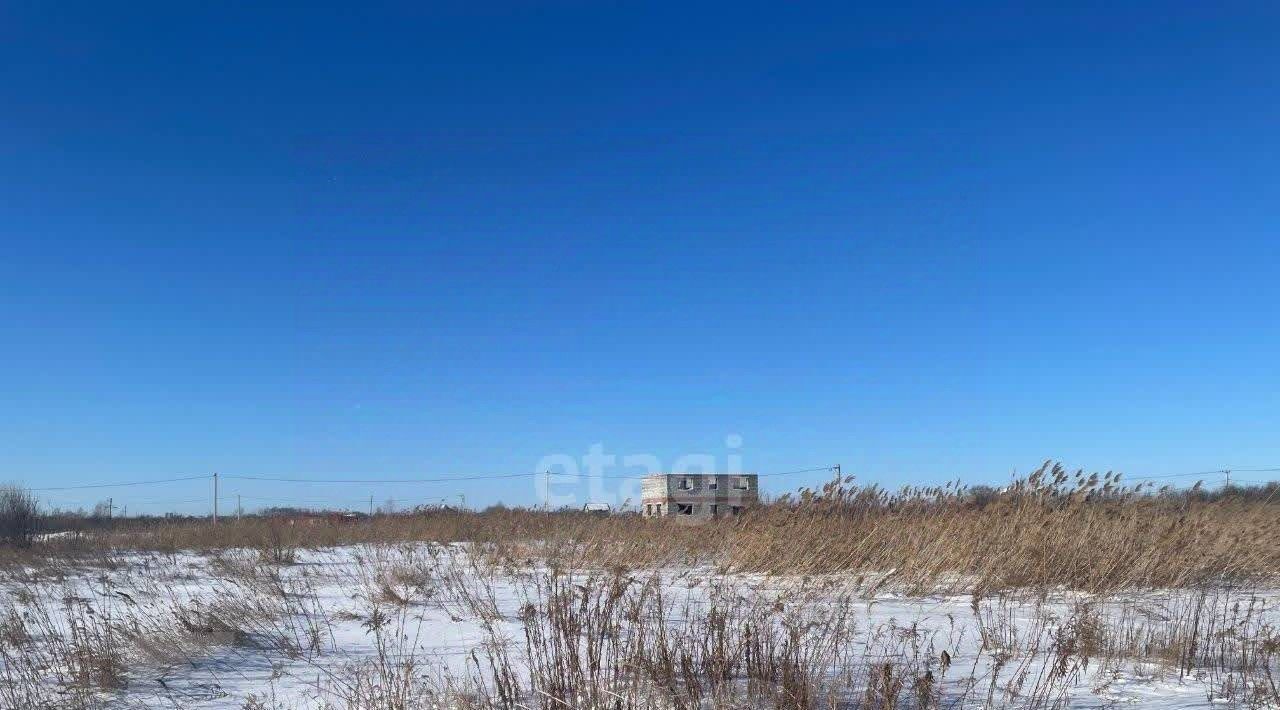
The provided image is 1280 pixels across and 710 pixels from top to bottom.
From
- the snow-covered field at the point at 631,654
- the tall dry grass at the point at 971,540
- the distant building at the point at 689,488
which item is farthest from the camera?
the distant building at the point at 689,488

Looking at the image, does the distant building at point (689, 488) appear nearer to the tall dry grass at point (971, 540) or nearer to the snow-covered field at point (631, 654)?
the tall dry grass at point (971, 540)

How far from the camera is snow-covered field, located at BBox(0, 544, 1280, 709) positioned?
153 inches

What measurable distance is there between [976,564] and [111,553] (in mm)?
13581

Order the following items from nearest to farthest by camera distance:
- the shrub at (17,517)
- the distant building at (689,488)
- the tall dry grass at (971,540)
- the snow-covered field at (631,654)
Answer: the snow-covered field at (631,654) < the tall dry grass at (971,540) < the shrub at (17,517) < the distant building at (689,488)

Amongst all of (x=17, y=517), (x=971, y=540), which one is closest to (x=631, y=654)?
(x=971, y=540)

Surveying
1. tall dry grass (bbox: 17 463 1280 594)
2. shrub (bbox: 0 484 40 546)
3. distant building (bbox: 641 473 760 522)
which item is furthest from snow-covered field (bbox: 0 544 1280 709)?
distant building (bbox: 641 473 760 522)

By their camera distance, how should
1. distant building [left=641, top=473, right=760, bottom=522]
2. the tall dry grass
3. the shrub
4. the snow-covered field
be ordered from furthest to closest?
distant building [left=641, top=473, right=760, bottom=522], the shrub, the tall dry grass, the snow-covered field

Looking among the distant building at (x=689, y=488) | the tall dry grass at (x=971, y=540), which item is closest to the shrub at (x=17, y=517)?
the tall dry grass at (x=971, y=540)

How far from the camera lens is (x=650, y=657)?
161 inches

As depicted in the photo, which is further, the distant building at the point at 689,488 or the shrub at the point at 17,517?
the distant building at the point at 689,488

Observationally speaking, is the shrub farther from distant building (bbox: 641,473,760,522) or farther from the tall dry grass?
distant building (bbox: 641,473,760,522)

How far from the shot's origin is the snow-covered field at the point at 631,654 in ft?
12.7

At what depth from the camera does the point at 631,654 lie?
401 centimetres

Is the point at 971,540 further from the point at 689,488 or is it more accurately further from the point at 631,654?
the point at 689,488
